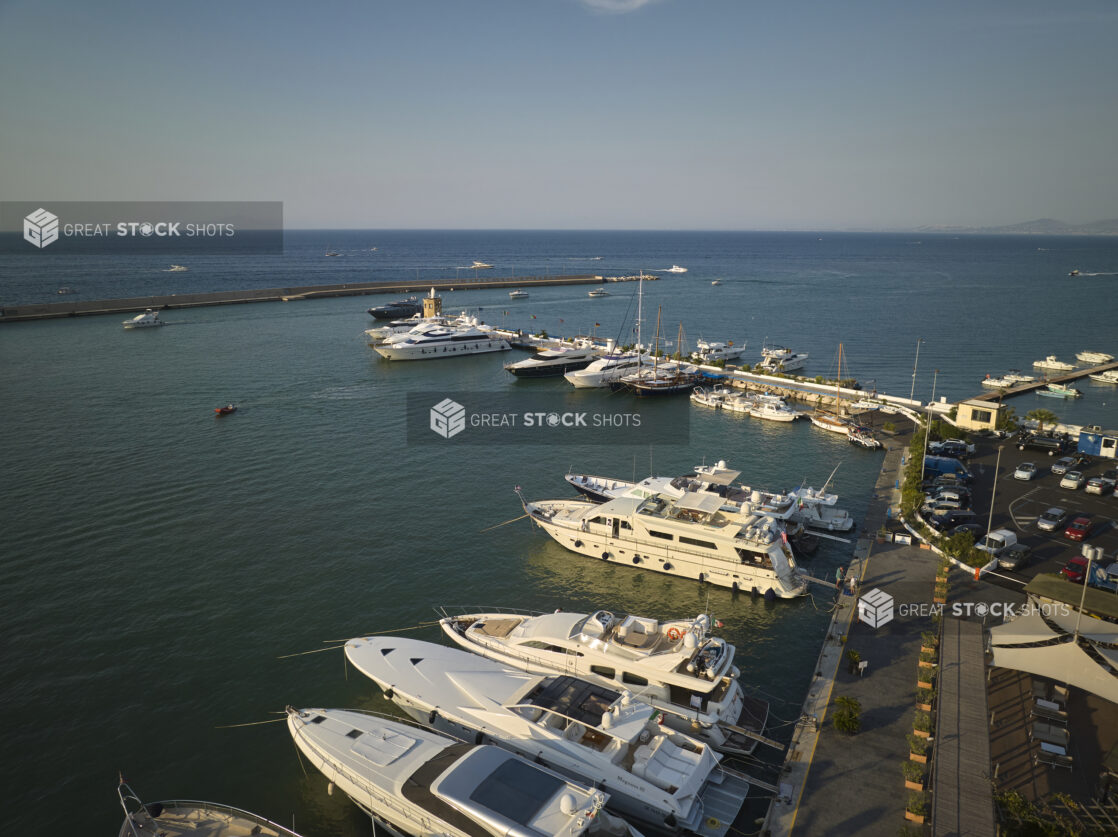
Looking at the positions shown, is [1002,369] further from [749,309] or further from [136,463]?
[136,463]

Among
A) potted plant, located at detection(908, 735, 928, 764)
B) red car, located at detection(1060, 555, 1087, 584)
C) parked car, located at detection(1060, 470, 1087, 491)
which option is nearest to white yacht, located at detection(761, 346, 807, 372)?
parked car, located at detection(1060, 470, 1087, 491)

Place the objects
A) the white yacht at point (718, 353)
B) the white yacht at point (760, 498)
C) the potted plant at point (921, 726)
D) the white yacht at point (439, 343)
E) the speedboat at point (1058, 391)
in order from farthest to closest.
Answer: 1. the white yacht at point (439, 343)
2. the white yacht at point (718, 353)
3. the speedboat at point (1058, 391)
4. the white yacht at point (760, 498)
5. the potted plant at point (921, 726)

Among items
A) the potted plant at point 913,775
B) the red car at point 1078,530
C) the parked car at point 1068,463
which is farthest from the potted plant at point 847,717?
the parked car at point 1068,463

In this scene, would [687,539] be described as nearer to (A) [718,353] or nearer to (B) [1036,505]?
(B) [1036,505]

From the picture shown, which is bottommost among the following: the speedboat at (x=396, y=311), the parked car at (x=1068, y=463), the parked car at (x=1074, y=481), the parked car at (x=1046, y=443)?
the parked car at (x=1074, y=481)

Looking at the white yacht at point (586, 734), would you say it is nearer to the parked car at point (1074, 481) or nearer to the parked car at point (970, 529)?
the parked car at point (970, 529)

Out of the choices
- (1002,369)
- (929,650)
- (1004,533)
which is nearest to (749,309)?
(1002,369)

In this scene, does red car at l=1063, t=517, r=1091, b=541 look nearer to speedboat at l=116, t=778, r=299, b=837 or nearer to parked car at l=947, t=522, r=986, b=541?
parked car at l=947, t=522, r=986, b=541

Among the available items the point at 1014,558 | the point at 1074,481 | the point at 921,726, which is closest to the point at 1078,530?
the point at 1014,558
